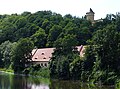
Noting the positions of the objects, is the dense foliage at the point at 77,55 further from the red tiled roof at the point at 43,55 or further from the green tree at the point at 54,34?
the red tiled roof at the point at 43,55

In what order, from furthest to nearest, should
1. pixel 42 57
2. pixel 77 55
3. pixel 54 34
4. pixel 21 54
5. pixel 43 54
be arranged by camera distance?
pixel 54 34
pixel 43 54
pixel 42 57
pixel 21 54
pixel 77 55

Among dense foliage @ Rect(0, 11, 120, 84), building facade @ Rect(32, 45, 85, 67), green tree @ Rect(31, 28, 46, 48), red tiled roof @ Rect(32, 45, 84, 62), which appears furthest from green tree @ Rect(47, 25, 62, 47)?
building facade @ Rect(32, 45, 85, 67)

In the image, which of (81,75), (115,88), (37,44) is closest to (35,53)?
(37,44)

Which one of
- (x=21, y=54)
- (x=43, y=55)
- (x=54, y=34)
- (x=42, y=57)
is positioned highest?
(x=54, y=34)

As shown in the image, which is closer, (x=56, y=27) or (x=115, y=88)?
(x=115, y=88)

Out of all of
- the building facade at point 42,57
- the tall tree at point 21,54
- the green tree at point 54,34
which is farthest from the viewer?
the green tree at point 54,34

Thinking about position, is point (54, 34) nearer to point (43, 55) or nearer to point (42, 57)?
point (43, 55)

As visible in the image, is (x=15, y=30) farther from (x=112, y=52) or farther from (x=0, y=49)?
(x=112, y=52)

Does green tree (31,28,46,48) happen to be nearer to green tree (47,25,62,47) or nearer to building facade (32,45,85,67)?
green tree (47,25,62,47)

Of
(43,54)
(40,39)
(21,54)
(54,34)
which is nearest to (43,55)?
(43,54)

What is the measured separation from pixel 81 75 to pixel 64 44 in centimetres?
927

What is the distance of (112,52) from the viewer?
49.6 metres

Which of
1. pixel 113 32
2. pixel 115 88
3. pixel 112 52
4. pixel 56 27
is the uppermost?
pixel 56 27

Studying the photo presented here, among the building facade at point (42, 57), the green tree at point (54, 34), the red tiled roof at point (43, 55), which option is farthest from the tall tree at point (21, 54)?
the green tree at point (54, 34)
